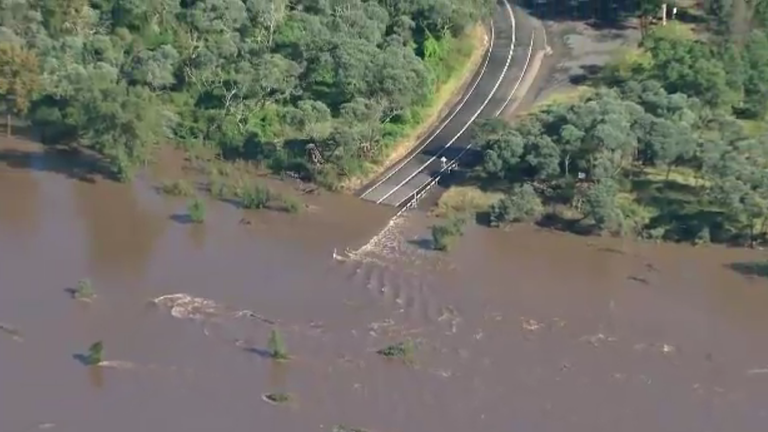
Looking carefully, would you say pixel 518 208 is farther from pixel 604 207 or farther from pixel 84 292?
pixel 84 292

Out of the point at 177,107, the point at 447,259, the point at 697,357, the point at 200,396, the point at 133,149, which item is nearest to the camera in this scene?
the point at 200,396

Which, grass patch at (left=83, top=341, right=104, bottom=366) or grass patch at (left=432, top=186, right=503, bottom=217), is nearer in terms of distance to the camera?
grass patch at (left=83, top=341, right=104, bottom=366)

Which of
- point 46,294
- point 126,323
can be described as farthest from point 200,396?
point 46,294

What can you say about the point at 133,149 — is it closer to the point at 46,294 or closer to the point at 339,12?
the point at 46,294

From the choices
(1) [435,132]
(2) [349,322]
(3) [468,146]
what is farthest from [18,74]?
(2) [349,322]

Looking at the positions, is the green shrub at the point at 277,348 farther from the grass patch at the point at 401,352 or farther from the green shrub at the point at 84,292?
the green shrub at the point at 84,292

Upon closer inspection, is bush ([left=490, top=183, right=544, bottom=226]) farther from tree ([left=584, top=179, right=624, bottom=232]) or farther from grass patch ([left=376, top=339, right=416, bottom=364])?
grass patch ([left=376, top=339, right=416, bottom=364])

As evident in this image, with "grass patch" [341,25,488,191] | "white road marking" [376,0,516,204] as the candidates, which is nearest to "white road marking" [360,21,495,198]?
"grass patch" [341,25,488,191]
